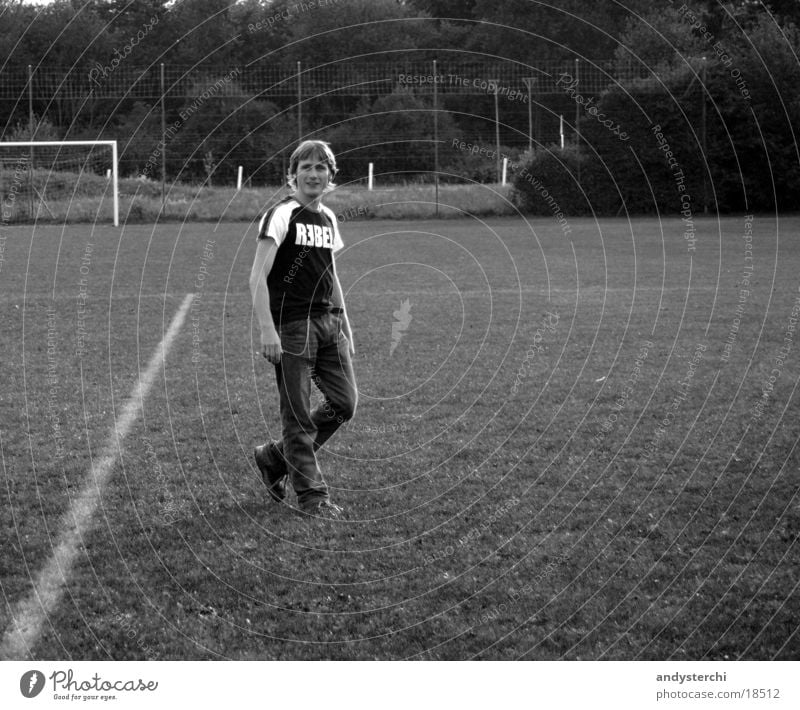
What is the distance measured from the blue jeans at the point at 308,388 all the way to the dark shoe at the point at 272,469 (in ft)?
0.27

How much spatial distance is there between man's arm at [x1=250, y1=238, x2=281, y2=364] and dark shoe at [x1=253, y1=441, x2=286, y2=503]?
694mm

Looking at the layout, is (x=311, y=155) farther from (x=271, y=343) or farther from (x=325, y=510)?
(x=325, y=510)

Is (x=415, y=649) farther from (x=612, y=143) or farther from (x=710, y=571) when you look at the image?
(x=612, y=143)

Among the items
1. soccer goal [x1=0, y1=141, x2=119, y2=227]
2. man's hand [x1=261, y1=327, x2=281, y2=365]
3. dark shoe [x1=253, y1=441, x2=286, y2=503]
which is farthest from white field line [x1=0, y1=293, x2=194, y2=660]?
soccer goal [x1=0, y1=141, x2=119, y2=227]

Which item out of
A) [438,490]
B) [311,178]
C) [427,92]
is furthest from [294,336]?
[427,92]

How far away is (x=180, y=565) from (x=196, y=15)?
3023 cm

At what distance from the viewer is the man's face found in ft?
19.5

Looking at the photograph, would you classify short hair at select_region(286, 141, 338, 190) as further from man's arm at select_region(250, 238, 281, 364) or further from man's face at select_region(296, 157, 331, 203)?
man's arm at select_region(250, 238, 281, 364)

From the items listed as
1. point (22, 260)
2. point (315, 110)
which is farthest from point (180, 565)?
point (315, 110)

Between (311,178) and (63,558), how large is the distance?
7.69ft

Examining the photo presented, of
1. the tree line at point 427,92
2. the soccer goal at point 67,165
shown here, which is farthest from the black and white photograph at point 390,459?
the soccer goal at point 67,165

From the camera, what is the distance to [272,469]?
650 centimetres

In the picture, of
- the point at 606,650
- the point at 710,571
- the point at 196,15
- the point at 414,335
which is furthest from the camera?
the point at 196,15

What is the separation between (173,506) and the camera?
640 centimetres
